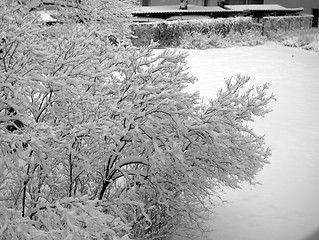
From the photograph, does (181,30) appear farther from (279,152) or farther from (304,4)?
(304,4)

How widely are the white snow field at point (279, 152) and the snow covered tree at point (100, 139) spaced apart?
5.40ft

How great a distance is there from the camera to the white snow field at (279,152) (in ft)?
25.8

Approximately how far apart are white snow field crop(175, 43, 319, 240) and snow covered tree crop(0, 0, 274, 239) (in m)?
1.65

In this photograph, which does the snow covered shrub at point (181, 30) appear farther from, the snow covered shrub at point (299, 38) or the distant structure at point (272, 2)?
the distant structure at point (272, 2)

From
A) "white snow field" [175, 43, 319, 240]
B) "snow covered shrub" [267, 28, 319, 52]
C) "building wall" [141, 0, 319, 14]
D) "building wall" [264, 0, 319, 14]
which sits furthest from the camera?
"building wall" [141, 0, 319, 14]

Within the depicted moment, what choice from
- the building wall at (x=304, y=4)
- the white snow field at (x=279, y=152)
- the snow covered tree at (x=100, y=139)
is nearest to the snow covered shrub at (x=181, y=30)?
the white snow field at (x=279, y=152)

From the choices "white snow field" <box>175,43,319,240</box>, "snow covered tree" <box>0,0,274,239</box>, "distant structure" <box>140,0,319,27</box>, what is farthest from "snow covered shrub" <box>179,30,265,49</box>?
"snow covered tree" <box>0,0,274,239</box>

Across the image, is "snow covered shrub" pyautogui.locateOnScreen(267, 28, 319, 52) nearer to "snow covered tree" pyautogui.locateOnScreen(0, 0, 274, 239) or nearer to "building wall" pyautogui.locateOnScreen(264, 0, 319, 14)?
"building wall" pyautogui.locateOnScreen(264, 0, 319, 14)


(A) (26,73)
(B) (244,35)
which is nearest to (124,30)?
(A) (26,73)

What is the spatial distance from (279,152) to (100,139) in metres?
6.52

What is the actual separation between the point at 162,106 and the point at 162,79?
0.44m

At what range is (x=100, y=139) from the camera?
209 inches

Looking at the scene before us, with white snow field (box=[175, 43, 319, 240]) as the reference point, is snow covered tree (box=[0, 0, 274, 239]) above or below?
above

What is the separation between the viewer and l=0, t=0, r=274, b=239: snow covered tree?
4.72 metres
